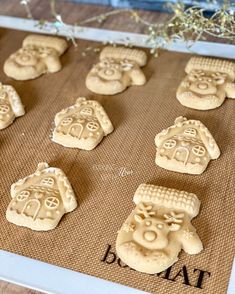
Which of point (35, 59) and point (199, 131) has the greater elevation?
point (35, 59)

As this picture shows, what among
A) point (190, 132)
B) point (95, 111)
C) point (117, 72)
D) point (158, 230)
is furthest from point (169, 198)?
point (117, 72)

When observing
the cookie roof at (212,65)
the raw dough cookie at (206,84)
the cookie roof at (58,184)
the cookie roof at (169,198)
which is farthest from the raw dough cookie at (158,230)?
the cookie roof at (212,65)

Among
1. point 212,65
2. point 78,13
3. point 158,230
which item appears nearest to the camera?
point 158,230

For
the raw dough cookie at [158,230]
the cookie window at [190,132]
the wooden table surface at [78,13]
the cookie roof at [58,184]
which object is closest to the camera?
the raw dough cookie at [158,230]

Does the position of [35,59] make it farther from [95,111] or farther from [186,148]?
[186,148]

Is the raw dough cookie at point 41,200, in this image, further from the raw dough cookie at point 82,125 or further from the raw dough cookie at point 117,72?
the raw dough cookie at point 117,72

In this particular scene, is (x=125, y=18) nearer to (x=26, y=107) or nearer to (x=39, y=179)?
(x=26, y=107)

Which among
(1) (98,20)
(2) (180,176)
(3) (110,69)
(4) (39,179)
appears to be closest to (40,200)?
(4) (39,179)
